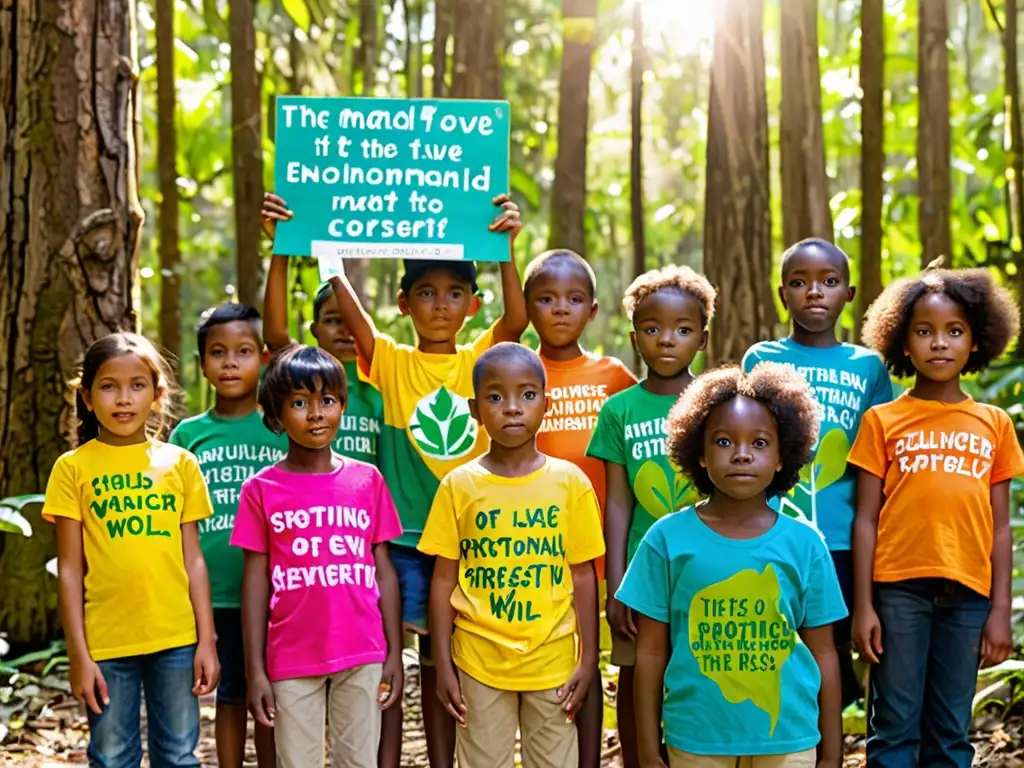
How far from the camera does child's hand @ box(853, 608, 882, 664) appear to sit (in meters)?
3.98

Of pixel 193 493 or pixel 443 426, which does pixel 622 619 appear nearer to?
pixel 443 426

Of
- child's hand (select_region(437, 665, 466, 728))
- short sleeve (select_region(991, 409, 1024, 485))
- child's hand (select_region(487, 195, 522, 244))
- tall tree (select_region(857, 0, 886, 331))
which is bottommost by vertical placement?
child's hand (select_region(437, 665, 466, 728))

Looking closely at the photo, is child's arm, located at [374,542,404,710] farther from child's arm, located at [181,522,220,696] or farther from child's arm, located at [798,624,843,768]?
child's arm, located at [798,624,843,768]

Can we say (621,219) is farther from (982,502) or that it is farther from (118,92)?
(982,502)

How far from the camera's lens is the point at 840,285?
14.4ft

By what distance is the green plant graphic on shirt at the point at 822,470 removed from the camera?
14.0ft

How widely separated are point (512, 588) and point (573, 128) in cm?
533

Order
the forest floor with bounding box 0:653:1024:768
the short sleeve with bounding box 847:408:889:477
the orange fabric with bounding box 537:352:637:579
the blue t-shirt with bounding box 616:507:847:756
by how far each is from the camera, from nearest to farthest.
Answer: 1. the blue t-shirt with bounding box 616:507:847:756
2. the short sleeve with bounding box 847:408:889:477
3. the orange fabric with bounding box 537:352:637:579
4. the forest floor with bounding box 0:653:1024:768

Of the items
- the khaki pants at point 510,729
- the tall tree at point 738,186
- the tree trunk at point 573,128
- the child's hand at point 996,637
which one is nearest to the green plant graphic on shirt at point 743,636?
the khaki pants at point 510,729

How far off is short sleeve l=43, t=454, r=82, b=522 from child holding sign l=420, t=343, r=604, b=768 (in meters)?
1.11

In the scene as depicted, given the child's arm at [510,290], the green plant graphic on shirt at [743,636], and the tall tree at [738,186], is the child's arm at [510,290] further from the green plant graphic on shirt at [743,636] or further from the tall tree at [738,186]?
the tall tree at [738,186]

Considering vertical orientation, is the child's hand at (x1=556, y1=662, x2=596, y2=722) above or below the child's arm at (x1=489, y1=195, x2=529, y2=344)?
below

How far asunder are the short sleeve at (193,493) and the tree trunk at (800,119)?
4535 mm

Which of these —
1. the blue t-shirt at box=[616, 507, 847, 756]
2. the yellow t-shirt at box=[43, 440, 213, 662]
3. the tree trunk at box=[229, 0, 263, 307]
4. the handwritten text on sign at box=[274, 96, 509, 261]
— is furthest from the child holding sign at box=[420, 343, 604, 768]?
the tree trunk at box=[229, 0, 263, 307]
